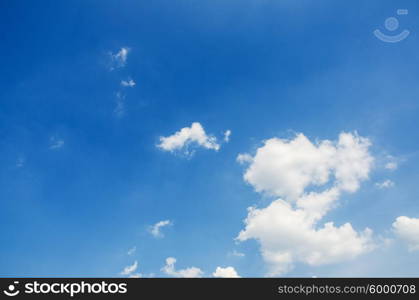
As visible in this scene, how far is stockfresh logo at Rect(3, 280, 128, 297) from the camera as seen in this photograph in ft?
61.0

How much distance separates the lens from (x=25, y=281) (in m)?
18.9

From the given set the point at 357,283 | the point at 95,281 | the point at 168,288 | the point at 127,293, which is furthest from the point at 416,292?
the point at 95,281

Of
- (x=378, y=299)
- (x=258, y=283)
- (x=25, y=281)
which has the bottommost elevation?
(x=378, y=299)

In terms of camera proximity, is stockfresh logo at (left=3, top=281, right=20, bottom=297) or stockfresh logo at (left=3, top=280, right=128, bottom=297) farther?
stockfresh logo at (left=3, top=281, right=20, bottom=297)

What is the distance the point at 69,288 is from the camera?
18672 mm

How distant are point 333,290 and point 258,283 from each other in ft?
15.1

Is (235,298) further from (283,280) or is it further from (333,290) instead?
(333,290)

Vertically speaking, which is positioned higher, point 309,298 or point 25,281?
point 25,281

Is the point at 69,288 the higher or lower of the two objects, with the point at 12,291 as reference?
lower

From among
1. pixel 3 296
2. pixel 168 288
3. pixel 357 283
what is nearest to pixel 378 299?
pixel 357 283

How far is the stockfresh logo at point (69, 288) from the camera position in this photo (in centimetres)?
1858

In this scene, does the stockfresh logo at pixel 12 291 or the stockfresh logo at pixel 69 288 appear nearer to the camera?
the stockfresh logo at pixel 69 288

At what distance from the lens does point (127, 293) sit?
728 inches

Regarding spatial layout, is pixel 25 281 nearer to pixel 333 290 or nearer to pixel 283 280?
pixel 283 280
